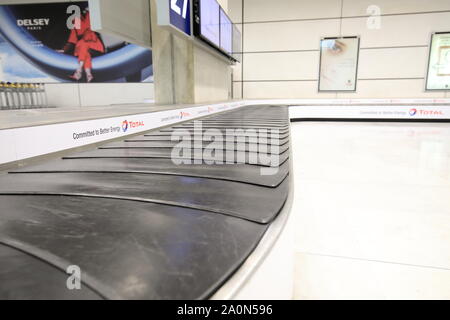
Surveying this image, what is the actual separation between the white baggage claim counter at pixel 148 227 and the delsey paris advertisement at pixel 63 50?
18.5 ft

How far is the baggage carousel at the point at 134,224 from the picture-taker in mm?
332

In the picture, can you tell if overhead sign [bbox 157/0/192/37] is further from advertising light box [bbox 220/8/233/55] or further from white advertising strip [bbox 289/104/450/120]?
white advertising strip [bbox 289/104/450/120]

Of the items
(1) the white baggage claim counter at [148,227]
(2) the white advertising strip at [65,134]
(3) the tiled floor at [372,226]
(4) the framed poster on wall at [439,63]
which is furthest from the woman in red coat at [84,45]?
(4) the framed poster on wall at [439,63]

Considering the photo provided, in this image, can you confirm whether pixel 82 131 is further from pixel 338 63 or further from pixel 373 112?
pixel 338 63

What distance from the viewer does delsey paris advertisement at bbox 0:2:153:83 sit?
19.7ft

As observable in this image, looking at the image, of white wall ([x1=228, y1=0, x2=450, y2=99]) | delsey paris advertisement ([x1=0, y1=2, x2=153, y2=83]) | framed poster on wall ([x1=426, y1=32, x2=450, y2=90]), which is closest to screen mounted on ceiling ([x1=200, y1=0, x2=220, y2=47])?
delsey paris advertisement ([x1=0, y1=2, x2=153, y2=83])

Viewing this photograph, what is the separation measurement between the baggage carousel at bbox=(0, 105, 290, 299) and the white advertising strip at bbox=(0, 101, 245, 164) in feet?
0.76

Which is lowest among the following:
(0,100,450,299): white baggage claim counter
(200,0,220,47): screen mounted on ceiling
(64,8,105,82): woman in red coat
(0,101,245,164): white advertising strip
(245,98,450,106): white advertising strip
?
(0,100,450,299): white baggage claim counter

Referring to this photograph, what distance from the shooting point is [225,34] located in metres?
4.38

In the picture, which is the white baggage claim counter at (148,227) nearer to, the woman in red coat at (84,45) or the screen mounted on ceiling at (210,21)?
the screen mounted on ceiling at (210,21)

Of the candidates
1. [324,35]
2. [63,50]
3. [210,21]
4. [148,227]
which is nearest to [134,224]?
[148,227]

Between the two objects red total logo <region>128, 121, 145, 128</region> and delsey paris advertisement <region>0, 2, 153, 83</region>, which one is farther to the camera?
delsey paris advertisement <region>0, 2, 153, 83</region>
